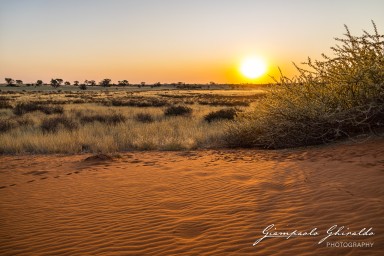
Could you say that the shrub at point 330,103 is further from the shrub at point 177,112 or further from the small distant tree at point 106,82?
the small distant tree at point 106,82

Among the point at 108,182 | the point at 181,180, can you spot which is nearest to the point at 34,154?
the point at 108,182

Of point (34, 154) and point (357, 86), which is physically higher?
point (357, 86)

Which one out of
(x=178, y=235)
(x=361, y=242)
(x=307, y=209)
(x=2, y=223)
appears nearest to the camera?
(x=361, y=242)

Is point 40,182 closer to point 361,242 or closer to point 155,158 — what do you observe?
point 155,158

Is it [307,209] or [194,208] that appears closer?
[307,209]

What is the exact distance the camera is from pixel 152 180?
27.3 ft

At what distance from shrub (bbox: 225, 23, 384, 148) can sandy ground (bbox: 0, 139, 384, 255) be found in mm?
1064

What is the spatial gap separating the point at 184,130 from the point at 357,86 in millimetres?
8144

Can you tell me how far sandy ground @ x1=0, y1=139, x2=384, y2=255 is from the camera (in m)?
4.57

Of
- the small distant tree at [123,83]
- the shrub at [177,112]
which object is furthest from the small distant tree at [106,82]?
the shrub at [177,112]

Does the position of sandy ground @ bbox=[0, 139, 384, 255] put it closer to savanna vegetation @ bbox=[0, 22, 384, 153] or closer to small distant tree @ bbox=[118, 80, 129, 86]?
savanna vegetation @ bbox=[0, 22, 384, 153]

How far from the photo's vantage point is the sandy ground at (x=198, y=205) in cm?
457

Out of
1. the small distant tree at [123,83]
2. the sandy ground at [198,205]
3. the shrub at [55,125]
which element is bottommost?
the sandy ground at [198,205]
